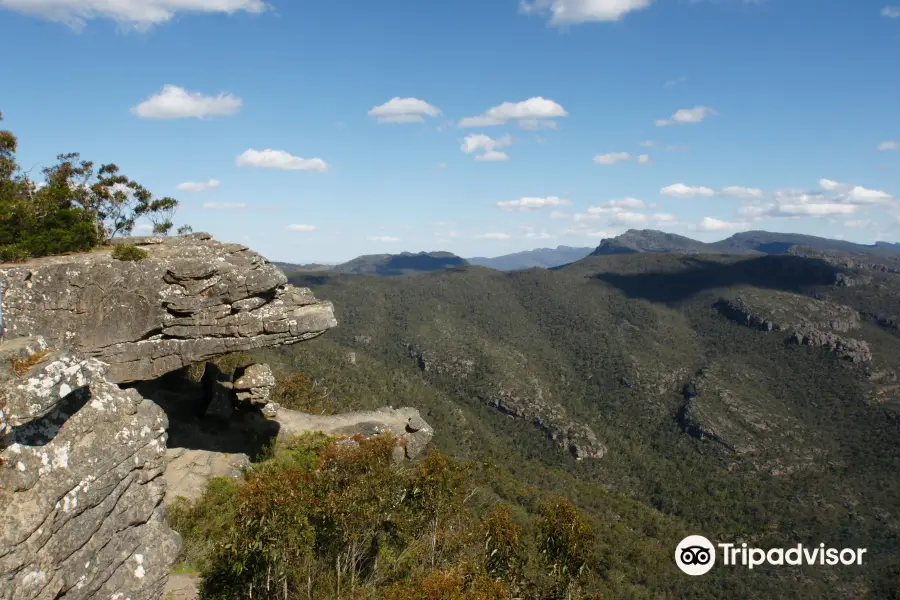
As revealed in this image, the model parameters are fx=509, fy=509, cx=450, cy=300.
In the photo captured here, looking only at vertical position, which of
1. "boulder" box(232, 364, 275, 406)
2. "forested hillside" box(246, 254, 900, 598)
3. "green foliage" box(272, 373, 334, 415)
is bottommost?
"forested hillside" box(246, 254, 900, 598)

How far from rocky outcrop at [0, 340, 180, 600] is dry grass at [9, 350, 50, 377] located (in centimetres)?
2

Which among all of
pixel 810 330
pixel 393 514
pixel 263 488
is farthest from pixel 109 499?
pixel 810 330

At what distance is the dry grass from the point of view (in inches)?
303

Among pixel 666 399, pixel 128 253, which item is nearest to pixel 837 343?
pixel 666 399

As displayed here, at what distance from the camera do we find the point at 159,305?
2045 centimetres

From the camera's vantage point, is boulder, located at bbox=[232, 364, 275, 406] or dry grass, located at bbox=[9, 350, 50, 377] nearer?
dry grass, located at bbox=[9, 350, 50, 377]

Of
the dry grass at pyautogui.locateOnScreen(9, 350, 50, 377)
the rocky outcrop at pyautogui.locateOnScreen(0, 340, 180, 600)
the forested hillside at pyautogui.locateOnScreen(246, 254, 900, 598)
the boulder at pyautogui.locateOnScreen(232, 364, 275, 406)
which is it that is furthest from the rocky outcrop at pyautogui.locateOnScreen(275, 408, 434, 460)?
the dry grass at pyautogui.locateOnScreen(9, 350, 50, 377)

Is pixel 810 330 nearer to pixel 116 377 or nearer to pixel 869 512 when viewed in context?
pixel 869 512

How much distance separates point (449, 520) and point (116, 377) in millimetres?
15815

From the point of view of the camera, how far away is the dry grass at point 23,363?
7.69m

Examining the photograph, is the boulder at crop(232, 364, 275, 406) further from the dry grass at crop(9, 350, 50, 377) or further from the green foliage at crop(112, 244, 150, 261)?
the dry grass at crop(9, 350, 50, 377)

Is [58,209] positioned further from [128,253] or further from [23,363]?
[23,363]

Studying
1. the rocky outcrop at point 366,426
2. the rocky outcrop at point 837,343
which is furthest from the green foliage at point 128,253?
the rocky outcrop at point 837,343

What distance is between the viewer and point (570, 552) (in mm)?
22375
